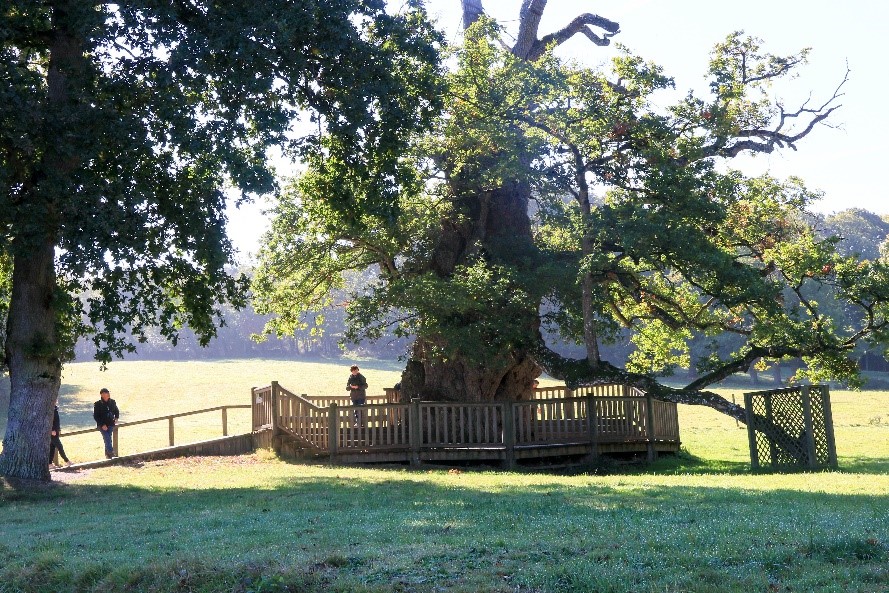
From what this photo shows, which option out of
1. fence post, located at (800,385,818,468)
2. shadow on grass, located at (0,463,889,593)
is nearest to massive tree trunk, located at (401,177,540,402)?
fence post, located at (800,385,818,468)

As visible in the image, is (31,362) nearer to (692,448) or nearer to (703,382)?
(703,382)

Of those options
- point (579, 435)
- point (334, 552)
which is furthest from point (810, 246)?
point (334, 552)

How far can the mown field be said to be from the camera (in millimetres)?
7148

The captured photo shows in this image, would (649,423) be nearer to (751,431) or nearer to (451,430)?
(751,431)

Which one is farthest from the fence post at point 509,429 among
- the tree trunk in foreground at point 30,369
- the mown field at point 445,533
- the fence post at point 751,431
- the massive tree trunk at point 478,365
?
the tree trunk in foreground at point 30,369

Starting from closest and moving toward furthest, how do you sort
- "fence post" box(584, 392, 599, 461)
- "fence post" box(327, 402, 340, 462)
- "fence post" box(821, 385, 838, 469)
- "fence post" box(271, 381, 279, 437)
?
"fence post" box(821, 385, 838, 469), "fence post" box(327, 402, 340, 462), "fence post" box(584, 392, 599, 461), "fence post" box(271, 381, 279, 437)

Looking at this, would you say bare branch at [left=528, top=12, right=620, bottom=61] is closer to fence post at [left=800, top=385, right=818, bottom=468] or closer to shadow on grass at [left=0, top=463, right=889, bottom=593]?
fence post at [left=800, top=385, right=818, bottom=468]

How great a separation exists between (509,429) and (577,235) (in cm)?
496

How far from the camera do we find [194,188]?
55.1 ft

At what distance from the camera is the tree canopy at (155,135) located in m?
14.6

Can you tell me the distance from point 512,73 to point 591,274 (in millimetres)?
5215

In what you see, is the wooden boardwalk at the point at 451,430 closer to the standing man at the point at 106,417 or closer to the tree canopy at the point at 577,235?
the tree canopy at the point at 577,235

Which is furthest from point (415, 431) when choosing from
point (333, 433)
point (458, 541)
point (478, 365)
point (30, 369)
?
point (458, 541)

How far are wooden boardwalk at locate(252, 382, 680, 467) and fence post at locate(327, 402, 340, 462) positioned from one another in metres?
0.02
